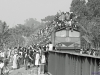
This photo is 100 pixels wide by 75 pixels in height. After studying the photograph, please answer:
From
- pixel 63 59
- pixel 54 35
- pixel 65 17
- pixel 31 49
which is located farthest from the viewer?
pixel 65 17

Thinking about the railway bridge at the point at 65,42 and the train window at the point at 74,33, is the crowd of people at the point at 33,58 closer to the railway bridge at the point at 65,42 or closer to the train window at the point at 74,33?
the railway bridge at the point at 65,42

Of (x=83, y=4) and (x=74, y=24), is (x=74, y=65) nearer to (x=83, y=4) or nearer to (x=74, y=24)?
(x=74, y=24)

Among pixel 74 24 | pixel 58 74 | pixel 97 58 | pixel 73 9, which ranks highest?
pixel 73 9

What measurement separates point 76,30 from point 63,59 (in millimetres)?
13337

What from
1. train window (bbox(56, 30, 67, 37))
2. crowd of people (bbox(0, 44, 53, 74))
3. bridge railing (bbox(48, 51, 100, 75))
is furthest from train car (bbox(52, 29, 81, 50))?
bridge railing (bbox(48, 51, 100, 75))

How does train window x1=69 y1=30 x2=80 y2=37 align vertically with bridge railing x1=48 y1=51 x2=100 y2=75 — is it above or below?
above

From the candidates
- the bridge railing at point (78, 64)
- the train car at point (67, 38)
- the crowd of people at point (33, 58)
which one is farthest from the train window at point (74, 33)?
the bridge railing at point (78, 64)

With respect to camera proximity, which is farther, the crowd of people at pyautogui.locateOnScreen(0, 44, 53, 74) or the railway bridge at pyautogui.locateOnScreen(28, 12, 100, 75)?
the crowd of people at pyautogui.locateOnScreen(0, 44, 53, 74)

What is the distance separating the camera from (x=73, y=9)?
88.6 meters

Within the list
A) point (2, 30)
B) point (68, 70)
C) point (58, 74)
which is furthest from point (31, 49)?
point (2, 30)

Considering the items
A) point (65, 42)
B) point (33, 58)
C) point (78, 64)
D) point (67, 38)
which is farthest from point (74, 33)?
point (78, 64)

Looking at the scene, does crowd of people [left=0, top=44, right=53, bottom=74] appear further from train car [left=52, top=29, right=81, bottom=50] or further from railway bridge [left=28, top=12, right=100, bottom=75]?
train car [left=52, top=29, right=81, bottom=50]

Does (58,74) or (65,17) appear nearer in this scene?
(58,74)

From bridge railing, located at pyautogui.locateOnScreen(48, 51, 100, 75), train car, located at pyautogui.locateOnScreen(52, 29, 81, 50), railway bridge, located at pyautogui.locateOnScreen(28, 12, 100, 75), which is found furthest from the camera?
train car, located at pyautogui.locateOnScreen(52, 29, 81, 50)
